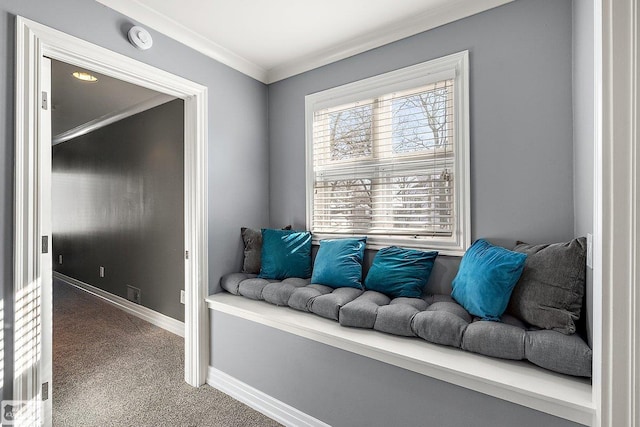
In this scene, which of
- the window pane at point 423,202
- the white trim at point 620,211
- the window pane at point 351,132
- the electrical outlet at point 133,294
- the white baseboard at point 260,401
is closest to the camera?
the white trim at point 620,211

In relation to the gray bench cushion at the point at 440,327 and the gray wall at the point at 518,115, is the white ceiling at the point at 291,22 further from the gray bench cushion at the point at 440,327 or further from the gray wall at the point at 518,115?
the gray bench cushion at the point at 440,327

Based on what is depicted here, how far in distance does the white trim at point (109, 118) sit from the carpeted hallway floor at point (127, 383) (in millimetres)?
2356

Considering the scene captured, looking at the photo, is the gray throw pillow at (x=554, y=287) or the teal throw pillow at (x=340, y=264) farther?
the teal throw pillow at (x=340, y=264)

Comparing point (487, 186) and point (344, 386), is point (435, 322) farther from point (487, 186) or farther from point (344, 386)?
point (487, 186)

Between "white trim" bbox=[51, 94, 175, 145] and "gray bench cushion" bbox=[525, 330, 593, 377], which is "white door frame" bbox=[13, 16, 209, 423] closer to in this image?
"white trim" bbox=[51, 94, 175, 145]

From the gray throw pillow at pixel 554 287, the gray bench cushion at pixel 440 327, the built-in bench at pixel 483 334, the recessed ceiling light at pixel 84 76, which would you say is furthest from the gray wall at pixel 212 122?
the gray throw pillow at pixel 554 287

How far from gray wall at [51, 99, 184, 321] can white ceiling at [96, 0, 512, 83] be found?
1024 mm

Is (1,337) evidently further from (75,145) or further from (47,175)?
(75,145)

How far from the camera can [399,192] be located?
2.17 m

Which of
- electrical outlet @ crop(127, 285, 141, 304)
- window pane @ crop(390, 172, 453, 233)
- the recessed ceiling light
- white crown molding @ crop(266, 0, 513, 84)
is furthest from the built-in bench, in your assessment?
the recessed ceiling light

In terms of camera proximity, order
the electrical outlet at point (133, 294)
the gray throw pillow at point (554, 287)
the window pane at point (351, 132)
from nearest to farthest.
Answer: the gray throw pillow at point (554, 287) → the window pane at point (351, 132) → the electrical outlet at point (133, 294)

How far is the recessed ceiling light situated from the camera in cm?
278

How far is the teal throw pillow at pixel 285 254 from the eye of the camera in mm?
2361

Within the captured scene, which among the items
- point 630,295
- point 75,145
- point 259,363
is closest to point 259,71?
point 259,363
